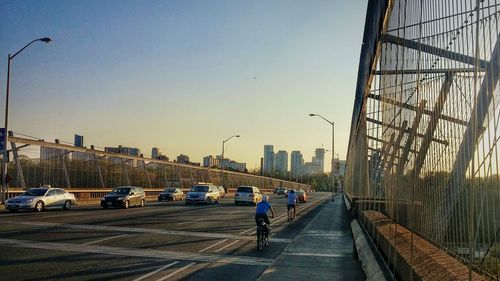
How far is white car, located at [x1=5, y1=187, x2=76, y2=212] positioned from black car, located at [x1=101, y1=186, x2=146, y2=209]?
229 centimetres

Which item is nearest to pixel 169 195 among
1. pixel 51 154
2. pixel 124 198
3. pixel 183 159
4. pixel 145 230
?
pixel 51 154

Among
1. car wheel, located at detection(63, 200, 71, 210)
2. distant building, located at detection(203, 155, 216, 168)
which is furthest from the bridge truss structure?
distant building, located at detection(203, 155, 216, 168)

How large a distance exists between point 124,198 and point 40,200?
645 centimetres

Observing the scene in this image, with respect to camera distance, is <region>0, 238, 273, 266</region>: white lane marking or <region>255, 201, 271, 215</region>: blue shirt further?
<region>255, 201, 271, 215</region>: blue shirt

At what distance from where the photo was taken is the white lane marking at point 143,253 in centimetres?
1255

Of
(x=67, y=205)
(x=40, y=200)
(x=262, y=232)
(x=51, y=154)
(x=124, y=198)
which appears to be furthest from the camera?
(x=51, y=154)

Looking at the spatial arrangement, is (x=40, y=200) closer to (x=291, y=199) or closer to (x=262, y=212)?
(x=291, y=199)

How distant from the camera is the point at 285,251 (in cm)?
1391

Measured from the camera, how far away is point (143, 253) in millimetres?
13102

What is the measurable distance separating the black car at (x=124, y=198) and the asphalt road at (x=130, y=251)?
13.4 meters

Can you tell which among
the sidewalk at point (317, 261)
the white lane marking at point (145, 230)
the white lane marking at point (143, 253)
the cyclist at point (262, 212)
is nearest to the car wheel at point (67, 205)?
the white lane marking at point (145, 230)

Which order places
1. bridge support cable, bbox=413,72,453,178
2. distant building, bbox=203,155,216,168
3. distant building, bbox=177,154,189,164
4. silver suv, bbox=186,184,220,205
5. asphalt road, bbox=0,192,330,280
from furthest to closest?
distant building, bbox=203,155,216,168, distant building, bbox=177,154,189,164, silver suv, bbox=186,184,220,205, asphalt road, bbox=0,192,330,280, bridge support cable, bbox=413,72,453,178

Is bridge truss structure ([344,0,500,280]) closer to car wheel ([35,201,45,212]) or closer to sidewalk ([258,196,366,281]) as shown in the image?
sidewalk ([258,196,366,281])

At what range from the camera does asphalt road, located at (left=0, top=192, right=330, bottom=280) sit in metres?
10.3
